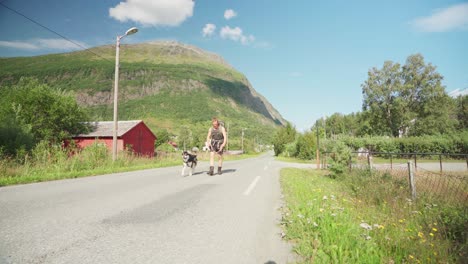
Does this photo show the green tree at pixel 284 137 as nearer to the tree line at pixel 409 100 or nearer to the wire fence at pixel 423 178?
the tree line at pixel 409 100

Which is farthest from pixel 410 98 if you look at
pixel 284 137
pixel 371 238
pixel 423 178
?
pixel 371 238

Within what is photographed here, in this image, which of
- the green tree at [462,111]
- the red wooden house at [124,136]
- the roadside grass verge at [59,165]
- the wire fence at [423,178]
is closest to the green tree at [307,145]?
the wire fence at [423,178]

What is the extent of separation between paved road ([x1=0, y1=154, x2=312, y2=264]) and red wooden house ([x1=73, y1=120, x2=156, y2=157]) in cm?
2666

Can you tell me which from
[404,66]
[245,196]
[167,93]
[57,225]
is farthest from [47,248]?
[167,93]

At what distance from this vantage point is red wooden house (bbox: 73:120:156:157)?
3117 centimetres

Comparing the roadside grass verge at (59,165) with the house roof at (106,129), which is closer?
the roadside grass verge at (59,165)

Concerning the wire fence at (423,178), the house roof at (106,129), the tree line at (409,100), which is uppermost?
the tree line at (409,100)

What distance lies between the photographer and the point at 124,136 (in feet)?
103

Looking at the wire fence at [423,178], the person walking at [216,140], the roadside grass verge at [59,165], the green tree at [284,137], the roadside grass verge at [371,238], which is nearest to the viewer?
the roadside grass verge at [371,238]

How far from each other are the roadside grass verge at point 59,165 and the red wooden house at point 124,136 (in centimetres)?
1640

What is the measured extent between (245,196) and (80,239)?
11.9ft

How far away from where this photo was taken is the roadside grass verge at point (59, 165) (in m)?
7.93

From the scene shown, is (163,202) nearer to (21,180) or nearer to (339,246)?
(339,246)

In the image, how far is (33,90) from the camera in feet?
84.6
